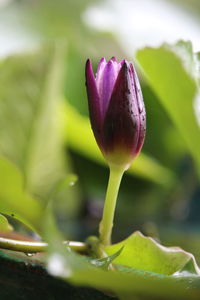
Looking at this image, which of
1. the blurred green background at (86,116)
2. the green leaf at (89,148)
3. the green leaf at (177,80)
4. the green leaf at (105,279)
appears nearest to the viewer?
the green leaf at (105,279)

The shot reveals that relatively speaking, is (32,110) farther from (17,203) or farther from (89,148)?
(17,203)

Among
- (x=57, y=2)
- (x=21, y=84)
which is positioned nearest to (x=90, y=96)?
(x=21, y=84)

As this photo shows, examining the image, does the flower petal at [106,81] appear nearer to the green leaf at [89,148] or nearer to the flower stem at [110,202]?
the flower stem at [110,202]

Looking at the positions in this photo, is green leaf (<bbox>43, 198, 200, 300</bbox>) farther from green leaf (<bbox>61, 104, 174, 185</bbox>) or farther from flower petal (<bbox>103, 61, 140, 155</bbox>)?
green leaf (<bbox>61, 104, 174, 185</bbox>)

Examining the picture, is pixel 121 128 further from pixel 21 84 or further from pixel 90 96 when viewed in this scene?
pixel 21 84

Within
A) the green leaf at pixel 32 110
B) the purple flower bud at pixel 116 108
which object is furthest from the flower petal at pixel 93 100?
the green leaf at pixel 32 110

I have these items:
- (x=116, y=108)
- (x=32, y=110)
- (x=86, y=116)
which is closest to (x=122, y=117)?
(x=116, y=108)
